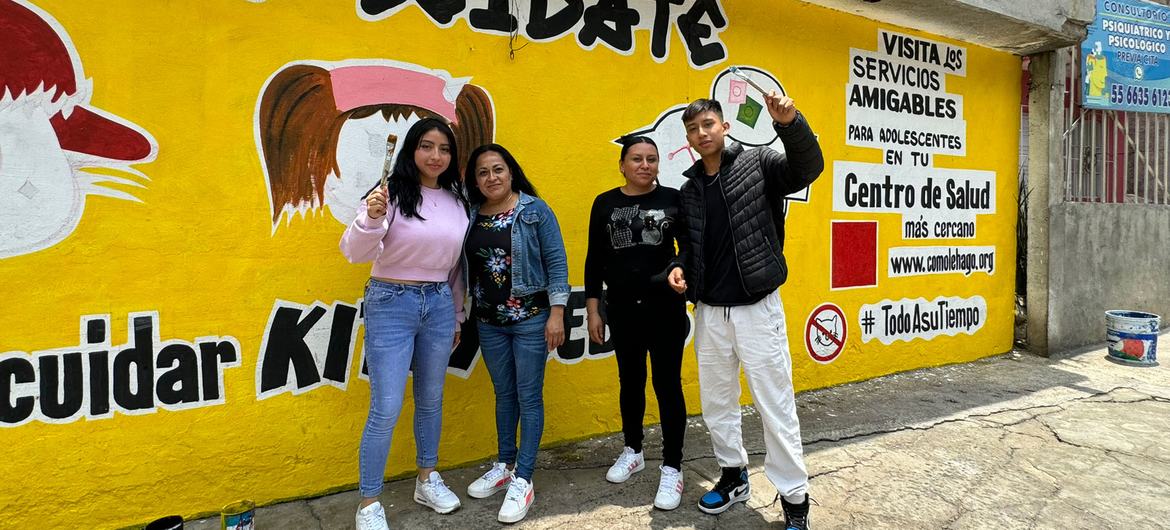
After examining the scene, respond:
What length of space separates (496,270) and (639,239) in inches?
26.1

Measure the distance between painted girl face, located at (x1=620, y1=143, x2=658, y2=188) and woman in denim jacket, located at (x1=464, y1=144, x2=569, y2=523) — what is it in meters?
0.42

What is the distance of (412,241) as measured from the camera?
2408 millimetres

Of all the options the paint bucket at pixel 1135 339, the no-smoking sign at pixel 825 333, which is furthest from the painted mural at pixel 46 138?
the paint bucket at pixel 1135 339

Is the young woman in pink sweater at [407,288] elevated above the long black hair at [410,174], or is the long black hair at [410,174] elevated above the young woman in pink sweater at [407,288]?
the long black hair at [410,174]

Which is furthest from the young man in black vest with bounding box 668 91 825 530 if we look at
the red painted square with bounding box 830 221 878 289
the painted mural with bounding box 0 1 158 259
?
the painted mural with bounding box 0 1 158 259

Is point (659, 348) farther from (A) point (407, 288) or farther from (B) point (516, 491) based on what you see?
(A) point (407, 288)

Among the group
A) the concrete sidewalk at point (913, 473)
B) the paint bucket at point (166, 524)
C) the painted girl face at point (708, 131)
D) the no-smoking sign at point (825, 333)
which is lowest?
the concrete sidewalk at point (913, 473)

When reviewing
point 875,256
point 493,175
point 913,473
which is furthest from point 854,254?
point 493,175

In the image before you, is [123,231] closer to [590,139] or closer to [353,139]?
[353,139]

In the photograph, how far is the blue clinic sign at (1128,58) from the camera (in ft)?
19.1

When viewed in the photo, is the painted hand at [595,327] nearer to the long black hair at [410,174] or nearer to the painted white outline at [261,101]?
the long black hair at [410,174]

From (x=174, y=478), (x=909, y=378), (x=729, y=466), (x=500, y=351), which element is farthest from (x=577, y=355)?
(x=909, y=378)

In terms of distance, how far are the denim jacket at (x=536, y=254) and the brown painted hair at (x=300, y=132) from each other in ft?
2.65

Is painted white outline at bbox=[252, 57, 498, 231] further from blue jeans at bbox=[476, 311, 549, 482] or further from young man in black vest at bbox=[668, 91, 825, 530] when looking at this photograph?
young man in black vest at bbox=[668, 91, 825, 530]
